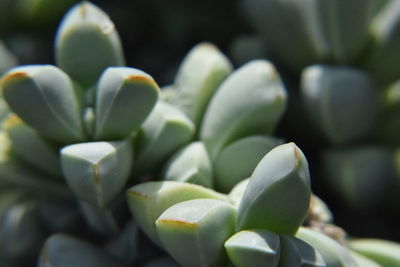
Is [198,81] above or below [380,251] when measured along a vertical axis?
above

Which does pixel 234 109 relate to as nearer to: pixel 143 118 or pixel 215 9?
pixel 143 118

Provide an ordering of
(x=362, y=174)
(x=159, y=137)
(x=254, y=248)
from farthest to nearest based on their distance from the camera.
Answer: (x=362, y=174) < (x=159, y=137) < (x=254, y=248)

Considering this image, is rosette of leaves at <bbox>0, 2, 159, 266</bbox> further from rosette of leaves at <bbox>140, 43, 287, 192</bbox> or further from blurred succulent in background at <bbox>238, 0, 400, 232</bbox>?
blurred succulent in background at <bbox>238, 0, 400, 232</bbox>

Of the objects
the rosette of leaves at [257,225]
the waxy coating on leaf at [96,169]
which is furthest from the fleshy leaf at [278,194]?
the waxy coating on leaf at [96,169]

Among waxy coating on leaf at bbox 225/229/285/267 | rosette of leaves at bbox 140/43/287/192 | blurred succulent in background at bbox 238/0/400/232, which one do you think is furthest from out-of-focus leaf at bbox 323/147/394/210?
waxy coating on leaf at bbox 225/229/285/267

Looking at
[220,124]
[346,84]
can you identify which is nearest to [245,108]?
[220,124]

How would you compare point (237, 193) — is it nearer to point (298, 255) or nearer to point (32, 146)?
point (298, 255)
